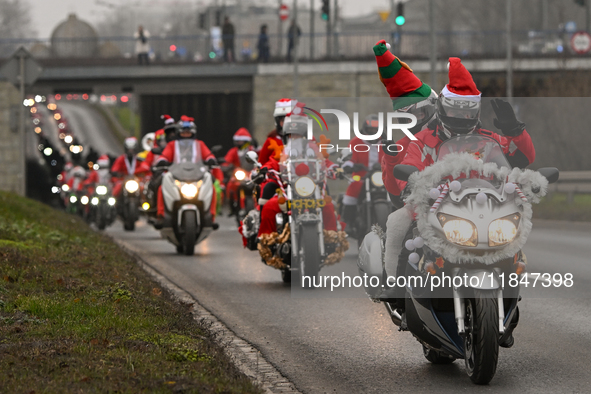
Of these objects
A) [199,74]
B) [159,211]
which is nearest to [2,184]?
[199,74]

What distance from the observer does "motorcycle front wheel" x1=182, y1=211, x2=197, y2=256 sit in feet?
52.3

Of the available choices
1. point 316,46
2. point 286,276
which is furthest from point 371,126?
point 316,46

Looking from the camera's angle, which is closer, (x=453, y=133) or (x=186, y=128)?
(x=453, y=133)

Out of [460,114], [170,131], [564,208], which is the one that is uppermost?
[460,114]

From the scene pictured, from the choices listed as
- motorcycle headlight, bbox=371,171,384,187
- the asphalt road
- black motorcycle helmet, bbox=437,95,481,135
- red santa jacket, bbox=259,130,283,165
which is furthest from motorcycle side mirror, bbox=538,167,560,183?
motorcycle headlight, bbox=371,171,384,187

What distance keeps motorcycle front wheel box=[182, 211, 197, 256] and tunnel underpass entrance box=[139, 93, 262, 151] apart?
3740 cm

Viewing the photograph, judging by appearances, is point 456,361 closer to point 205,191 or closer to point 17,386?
point 17,386

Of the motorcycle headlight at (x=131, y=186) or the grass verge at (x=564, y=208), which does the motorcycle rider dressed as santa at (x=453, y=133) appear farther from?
A: the grass verge at (x=564, y=208)

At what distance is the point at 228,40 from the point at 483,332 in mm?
40525

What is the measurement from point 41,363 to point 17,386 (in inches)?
22.5

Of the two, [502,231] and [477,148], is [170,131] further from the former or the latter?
[502,231]

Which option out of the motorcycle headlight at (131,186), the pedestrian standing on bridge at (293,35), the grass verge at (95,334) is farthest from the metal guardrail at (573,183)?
the pedestrian standing on bridge at (293,35)

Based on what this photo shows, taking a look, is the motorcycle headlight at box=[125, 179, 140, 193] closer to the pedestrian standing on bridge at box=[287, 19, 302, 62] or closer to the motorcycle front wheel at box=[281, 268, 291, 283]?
the motorcycle front wheel at box=[281, 268, 291, 283]

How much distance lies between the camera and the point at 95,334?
698 cm
